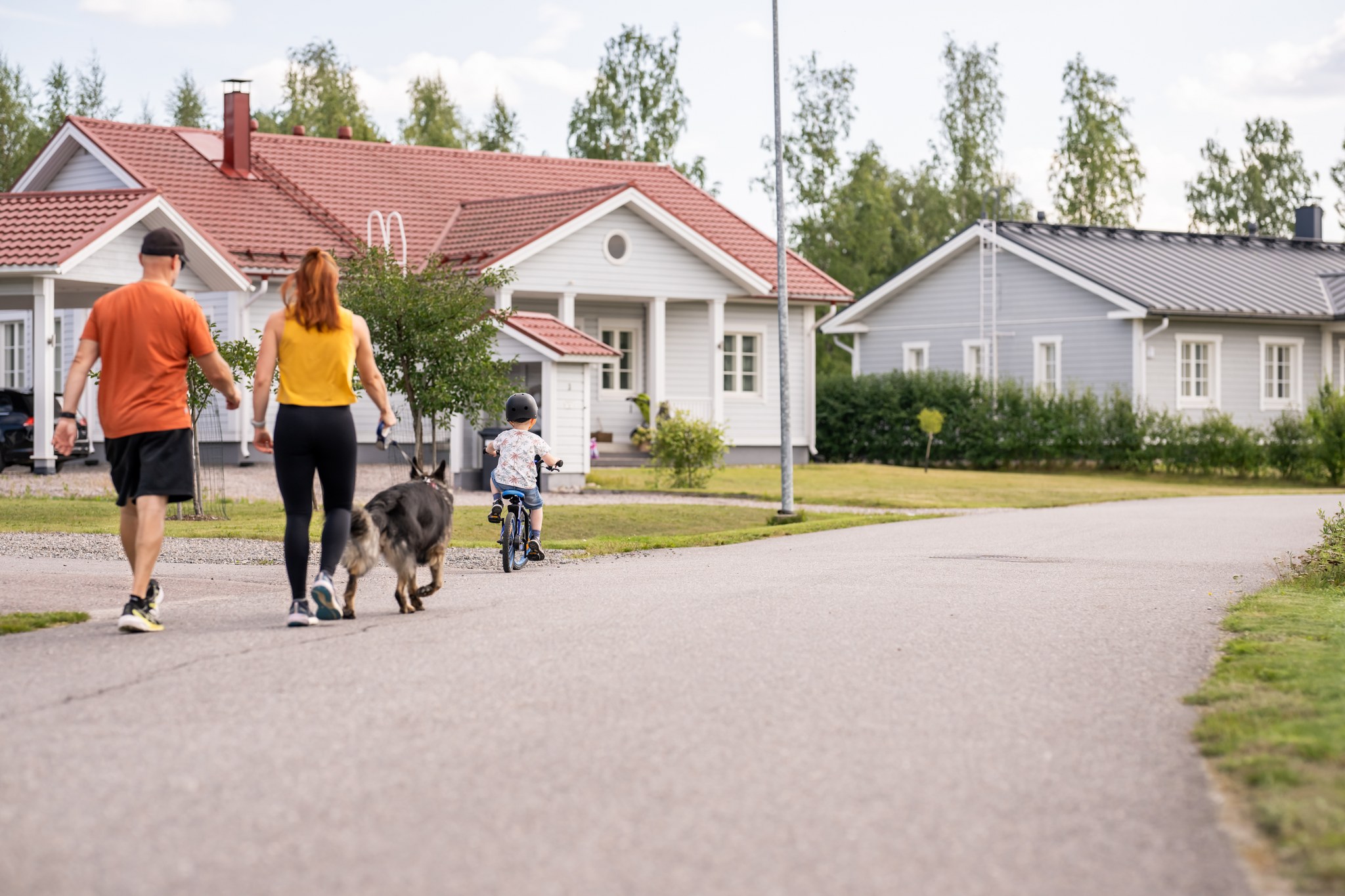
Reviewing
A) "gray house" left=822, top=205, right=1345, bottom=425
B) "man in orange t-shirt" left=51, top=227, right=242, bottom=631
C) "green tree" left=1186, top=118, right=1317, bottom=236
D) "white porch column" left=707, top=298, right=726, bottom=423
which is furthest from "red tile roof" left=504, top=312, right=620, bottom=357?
"green tree" left=1186, top=118, right=1317, bottom=236

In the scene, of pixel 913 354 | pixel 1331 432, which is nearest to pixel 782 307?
pixel 1331 432

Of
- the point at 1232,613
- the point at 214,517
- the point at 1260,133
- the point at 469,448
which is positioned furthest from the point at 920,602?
the point at 1260,133

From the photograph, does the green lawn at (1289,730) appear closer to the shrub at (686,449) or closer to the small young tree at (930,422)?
the shrub at (686,449)

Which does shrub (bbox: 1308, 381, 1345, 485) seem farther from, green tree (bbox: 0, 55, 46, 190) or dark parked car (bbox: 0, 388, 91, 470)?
green tree (bbox: 0, 55, 46, 190)

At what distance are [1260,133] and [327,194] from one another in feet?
188

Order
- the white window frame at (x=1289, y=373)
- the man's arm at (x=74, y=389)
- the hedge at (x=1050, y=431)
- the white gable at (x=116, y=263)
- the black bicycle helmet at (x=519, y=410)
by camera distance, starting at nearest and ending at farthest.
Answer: the man's arm at (x=74, y=389), the black bicycle helmet at (x=519, y=410), the white gable at (x=116, y=263), the hedge at (x=1050, y=431), the white window frame at (x=1289, y=373)

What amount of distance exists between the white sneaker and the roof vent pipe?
46.7 meters

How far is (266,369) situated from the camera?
332 inches

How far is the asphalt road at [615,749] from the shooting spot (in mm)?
4254

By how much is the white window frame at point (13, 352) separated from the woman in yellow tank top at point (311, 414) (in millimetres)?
23436

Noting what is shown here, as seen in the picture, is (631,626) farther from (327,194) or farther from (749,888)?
(327,194)

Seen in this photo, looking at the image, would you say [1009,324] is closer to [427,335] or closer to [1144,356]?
[1144,356]

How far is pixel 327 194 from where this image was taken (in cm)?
3222

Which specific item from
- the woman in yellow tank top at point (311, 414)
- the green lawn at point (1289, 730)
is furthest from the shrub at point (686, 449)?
the woman in yellow tank top at point (311, 414)
